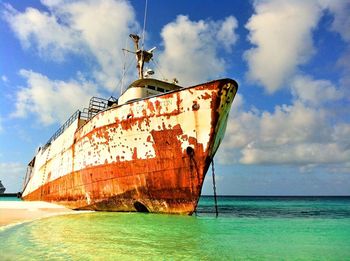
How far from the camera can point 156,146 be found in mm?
11648

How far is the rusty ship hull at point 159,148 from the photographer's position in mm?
11125

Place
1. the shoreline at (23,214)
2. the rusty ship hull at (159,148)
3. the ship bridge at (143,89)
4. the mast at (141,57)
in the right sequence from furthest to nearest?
the mast at (141,57), the ship bridge at (143,89), the rusty ship hull at (159,148), the shoreline at (23,214)

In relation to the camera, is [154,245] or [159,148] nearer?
[154,245]

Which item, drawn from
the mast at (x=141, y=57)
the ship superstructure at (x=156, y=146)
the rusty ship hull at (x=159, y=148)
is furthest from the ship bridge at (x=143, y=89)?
the mast at (x=141, y=57)

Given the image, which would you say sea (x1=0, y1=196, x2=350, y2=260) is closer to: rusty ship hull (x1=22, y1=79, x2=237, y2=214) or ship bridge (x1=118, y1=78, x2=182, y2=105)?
rusty ship hull (x1=22, y1=79, x2=237, y2=214)

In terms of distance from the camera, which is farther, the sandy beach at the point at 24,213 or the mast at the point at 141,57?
the mast at the point at 141,57

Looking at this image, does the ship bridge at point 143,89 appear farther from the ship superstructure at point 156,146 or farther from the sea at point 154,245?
the sea at point 154,245

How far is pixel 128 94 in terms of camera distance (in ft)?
47.1

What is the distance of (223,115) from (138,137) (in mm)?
3234

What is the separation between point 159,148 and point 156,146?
0.15 m

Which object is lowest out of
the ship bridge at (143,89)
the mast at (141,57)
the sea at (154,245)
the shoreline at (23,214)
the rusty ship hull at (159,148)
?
the sea at (154,245)

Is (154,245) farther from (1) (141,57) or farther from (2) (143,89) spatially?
(1) (141,57)

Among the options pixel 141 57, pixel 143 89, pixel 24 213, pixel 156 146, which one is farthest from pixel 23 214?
pixel 141 57

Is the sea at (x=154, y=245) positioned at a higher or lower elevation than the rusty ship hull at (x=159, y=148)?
lower
